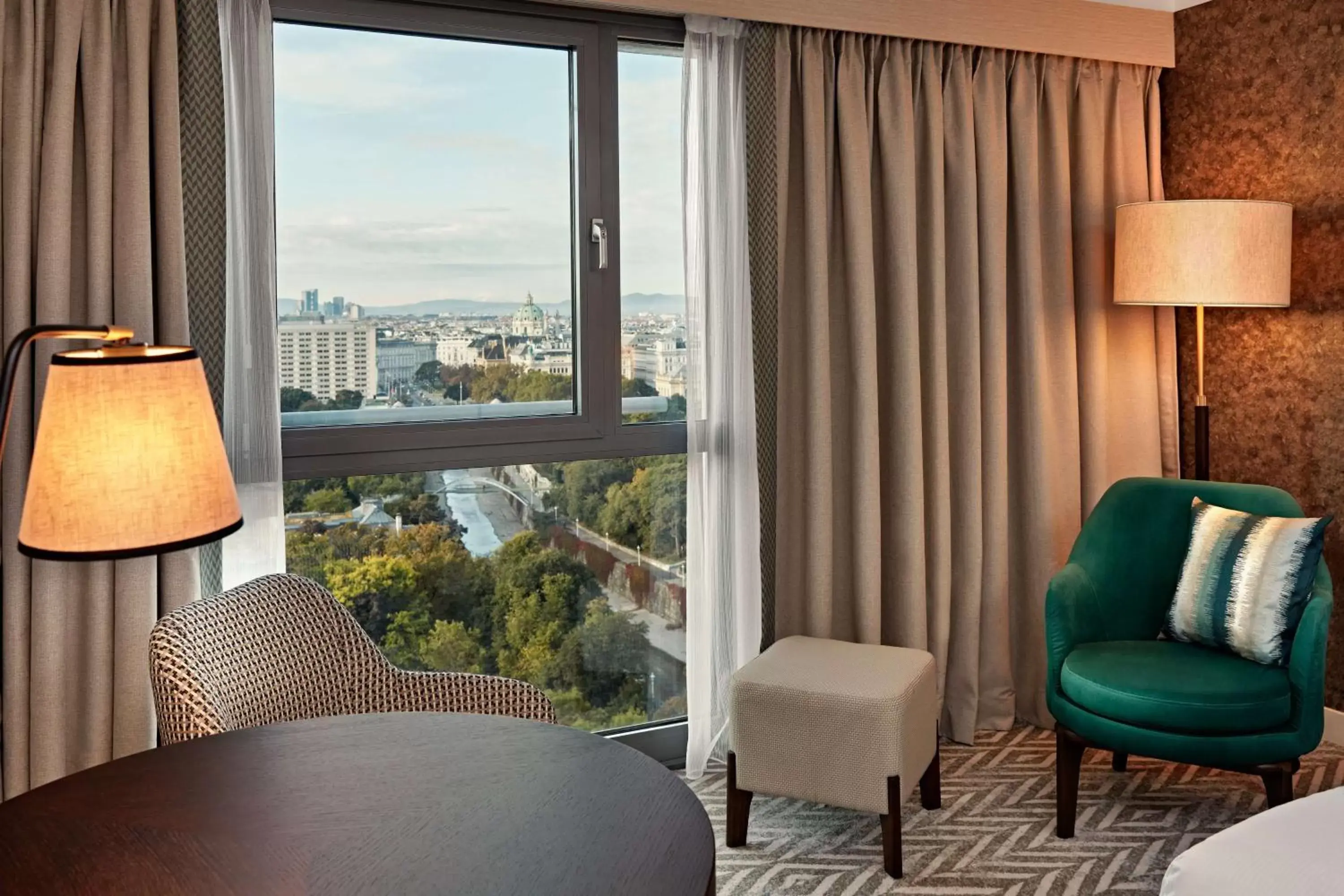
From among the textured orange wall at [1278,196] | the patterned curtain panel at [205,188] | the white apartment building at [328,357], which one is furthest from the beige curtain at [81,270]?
the textured orange wall at [1278,196]

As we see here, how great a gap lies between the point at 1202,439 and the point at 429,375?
7.91 feet

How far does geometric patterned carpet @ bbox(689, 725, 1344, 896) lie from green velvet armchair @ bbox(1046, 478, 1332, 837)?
0.33 feet

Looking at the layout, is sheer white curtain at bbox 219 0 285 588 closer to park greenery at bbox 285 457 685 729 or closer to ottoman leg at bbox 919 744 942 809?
park greenery at bbox 285 457 685 729

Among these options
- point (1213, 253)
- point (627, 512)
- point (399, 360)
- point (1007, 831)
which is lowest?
point (1007, 831)

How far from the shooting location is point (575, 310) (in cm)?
329

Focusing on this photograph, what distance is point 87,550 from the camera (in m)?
1.43

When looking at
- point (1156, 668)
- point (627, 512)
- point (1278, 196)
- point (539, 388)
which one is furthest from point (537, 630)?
point (1278, 196)

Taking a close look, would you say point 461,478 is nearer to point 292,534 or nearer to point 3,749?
point 292,534

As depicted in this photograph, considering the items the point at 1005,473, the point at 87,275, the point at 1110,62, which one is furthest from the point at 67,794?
the point at 1110,62

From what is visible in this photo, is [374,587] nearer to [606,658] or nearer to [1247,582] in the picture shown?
[606,658]

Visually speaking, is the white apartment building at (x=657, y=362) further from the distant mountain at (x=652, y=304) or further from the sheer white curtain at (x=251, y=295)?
the sheer white curtain at (x=251, y=295)

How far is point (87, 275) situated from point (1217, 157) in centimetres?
342

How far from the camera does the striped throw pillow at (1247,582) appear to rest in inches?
114

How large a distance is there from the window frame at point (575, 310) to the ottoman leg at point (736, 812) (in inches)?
37.7
